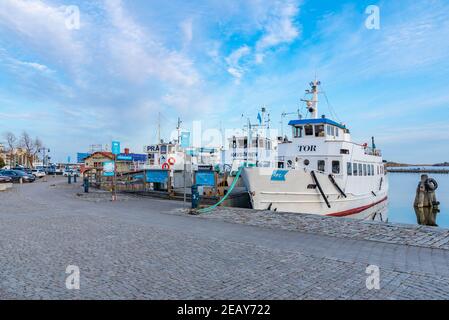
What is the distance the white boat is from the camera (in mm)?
15648

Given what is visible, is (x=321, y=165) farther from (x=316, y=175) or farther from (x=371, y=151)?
(x=371, y=151)

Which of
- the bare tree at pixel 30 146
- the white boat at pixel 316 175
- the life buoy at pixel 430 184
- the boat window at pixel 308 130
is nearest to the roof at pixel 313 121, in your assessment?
the white boat at pixel 316 175

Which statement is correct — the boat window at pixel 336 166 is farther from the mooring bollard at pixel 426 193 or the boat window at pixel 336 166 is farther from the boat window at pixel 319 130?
the mooring bollard at pixel 426 193

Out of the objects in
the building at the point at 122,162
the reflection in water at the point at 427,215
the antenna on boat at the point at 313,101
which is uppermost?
the antenna on boat at the point at 313,101

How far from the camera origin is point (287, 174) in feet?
51.8

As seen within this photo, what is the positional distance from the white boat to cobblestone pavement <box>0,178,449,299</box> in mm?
6012

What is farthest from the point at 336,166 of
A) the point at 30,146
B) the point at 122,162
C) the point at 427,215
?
the point at 30,146

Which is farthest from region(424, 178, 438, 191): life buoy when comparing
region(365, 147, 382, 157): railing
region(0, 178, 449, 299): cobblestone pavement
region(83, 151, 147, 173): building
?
region(83, 151, 147, 173): building

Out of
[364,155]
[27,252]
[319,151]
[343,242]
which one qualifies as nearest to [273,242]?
[343,242]

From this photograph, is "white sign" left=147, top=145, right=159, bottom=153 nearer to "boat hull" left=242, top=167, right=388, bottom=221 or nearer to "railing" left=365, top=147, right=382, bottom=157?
"railing" left=365, top=147, right=382, bottom=157

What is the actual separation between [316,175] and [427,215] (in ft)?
54.2

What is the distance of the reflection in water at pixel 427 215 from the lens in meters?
24.8

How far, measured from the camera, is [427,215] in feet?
89.4

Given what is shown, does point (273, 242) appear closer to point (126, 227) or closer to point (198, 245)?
point (198, 245)
